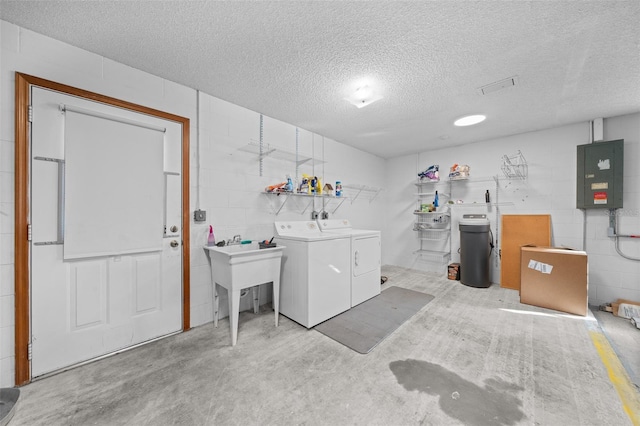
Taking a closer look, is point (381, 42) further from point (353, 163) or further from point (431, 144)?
point (431, 144)

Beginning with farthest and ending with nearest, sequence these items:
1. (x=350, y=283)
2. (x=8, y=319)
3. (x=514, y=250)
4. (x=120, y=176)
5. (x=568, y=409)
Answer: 1. (x=514, y=250)
2. (x=350, y=283)
3. (x=120, y=176)
4. (x=8, y=319)
5. (x=568, y=409)

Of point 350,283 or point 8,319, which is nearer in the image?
point 8,319

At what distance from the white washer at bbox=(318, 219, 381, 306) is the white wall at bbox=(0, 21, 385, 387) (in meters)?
0.97

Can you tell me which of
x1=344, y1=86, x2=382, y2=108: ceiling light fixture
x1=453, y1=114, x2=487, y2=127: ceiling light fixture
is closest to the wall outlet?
x1=344, y1=86, x2=382, y2=108: ceiling light fixture

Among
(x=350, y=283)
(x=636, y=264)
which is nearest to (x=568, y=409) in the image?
(x=350, y=283)

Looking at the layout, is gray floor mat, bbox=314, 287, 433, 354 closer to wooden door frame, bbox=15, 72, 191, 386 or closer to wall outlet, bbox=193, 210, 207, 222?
wall outlet, bbox=193, 210, 207, 222

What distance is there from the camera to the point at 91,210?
1.78 metres

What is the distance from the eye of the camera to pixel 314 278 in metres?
2.31

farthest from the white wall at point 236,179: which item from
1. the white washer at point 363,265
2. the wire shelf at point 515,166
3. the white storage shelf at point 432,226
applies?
the wire shelf at point 515,166

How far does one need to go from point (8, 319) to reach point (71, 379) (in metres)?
0.57

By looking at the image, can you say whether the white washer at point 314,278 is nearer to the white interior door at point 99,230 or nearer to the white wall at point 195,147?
the white wall at point 195,147

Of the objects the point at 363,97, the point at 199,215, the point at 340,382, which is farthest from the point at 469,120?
the point at 199,215

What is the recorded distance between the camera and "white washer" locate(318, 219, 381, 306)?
9.10 ft

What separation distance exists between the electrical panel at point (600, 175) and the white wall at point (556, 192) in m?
0.15
